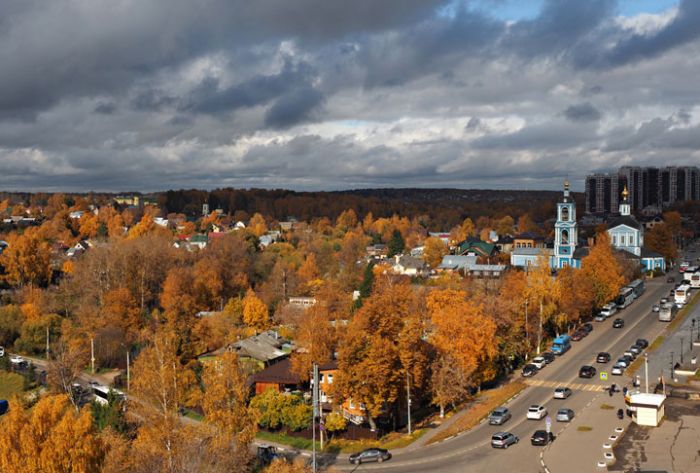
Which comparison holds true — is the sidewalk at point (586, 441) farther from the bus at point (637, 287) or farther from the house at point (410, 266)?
the house at point (410, 266)

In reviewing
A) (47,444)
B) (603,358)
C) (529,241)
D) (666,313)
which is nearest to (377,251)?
(529,241)

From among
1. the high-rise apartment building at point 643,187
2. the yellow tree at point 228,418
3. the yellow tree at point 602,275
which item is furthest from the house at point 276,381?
the high-rise apartment building at point 643,187

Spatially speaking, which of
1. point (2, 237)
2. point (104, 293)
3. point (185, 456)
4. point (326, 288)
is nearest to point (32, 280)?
point (104, 293)

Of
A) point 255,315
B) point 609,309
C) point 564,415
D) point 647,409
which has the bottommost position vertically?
point 564,415

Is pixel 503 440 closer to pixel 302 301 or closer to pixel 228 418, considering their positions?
pixel 228 418

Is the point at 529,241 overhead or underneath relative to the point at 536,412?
overhead
